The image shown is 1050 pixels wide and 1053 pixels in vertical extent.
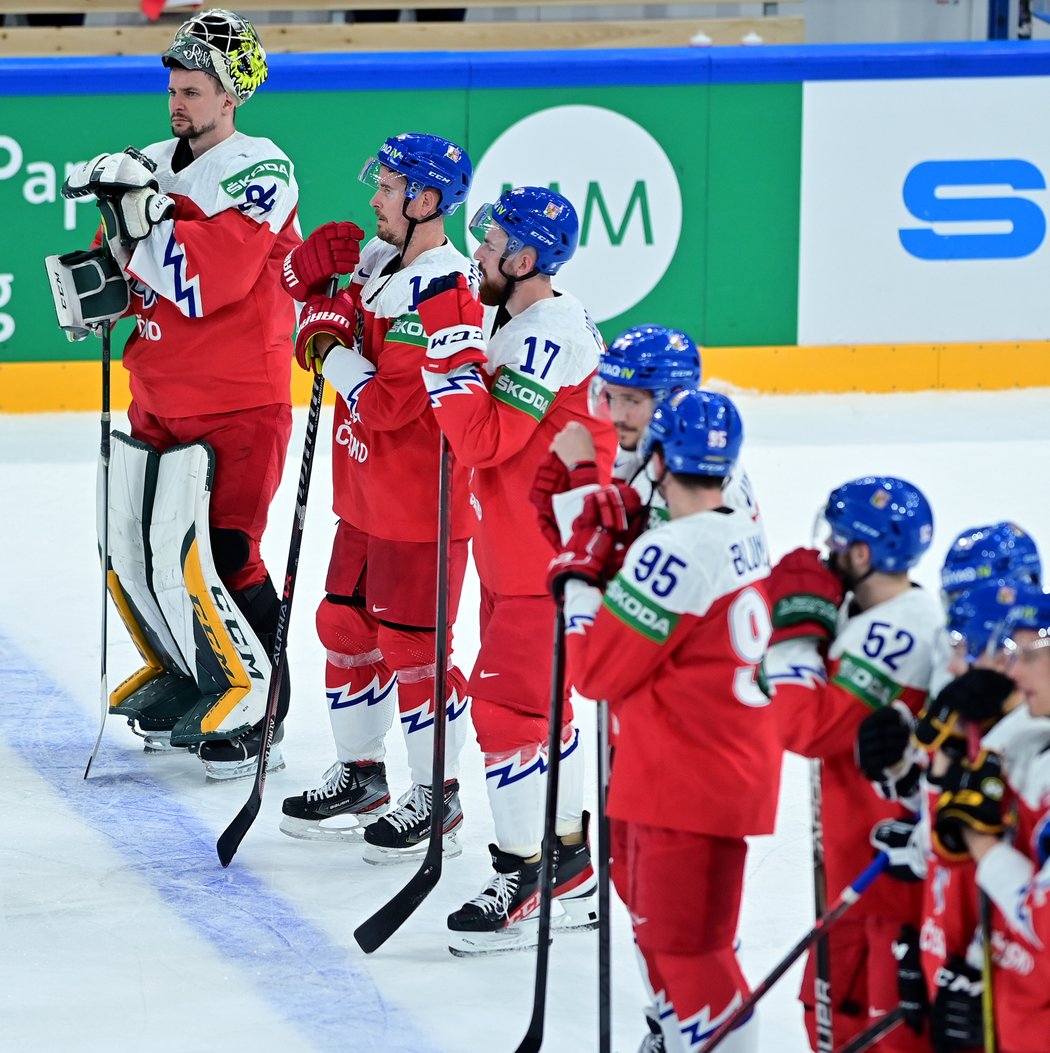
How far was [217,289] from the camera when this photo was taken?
430 centimetres

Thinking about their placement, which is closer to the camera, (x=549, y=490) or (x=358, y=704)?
(x=549, y=490)

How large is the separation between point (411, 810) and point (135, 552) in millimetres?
1068

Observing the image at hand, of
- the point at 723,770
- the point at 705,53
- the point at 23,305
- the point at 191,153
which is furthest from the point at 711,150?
the point at 723,770

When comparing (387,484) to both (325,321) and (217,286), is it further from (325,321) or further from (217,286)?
(217,286)

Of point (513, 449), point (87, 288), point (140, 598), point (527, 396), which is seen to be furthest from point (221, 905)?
point (87, 288)

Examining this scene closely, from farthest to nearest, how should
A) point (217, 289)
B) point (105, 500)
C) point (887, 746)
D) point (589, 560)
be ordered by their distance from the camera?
1. point (105, 500)
2. point (217, 289)
3. point (589, 560)
4. point (887, 746)

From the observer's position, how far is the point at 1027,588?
228cm

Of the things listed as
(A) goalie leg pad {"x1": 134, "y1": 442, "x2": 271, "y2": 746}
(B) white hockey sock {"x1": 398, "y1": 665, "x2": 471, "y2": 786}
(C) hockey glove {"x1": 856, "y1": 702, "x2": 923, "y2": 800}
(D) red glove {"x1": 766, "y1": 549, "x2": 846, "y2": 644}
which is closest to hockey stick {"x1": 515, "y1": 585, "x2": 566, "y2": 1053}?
(D) red glove {"x1": 766, "y1": 549, "x2": 846, "y2": 644}

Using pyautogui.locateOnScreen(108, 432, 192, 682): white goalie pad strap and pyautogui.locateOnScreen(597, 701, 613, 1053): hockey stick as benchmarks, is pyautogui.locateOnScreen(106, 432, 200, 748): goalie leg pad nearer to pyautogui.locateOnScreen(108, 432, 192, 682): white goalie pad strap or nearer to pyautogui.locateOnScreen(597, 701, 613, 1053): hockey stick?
pyautogui.locateOnScreen(108, 432, 192, 682): white goalie pad strap

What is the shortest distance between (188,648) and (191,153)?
1234 millimetres

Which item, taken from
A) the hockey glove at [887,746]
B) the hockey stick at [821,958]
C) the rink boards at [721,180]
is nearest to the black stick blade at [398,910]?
the hockey stick at [821,958]

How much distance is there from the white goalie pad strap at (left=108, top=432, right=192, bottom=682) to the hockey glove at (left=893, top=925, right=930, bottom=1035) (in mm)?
2587

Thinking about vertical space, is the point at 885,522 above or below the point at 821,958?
above

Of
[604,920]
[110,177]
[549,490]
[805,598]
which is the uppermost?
[110,177]
